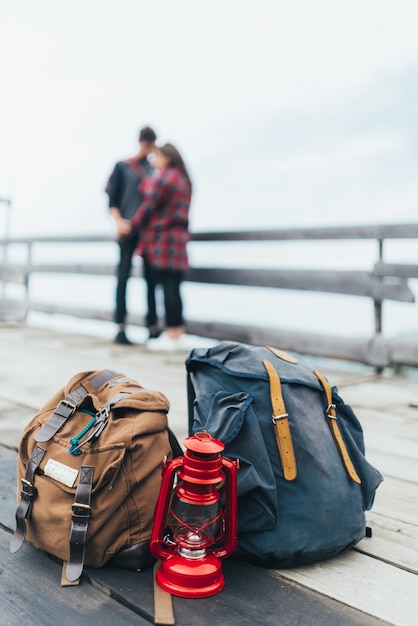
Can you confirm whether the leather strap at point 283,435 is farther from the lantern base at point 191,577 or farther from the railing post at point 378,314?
the railing post at point 378,314

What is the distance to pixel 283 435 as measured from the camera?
132 centimetres

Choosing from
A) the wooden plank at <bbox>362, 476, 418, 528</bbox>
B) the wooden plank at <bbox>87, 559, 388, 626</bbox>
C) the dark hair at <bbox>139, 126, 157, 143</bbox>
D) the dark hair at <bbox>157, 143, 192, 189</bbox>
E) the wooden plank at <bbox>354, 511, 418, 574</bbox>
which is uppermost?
the dark hair at <bbox>139, 126, 157, 143</bbox>

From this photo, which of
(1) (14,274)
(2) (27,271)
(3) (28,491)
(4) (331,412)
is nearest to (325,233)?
(4) (331,412)

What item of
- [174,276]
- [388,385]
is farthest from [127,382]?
[174,276]

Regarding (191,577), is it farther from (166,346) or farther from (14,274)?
(14,274)

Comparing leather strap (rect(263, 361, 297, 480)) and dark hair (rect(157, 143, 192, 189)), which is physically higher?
dark hair (rect(157, 143, 192, 189))

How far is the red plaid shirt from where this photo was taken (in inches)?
174

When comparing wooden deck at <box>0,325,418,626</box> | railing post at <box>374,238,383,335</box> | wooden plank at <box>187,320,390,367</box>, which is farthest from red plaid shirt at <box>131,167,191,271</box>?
wooden deck at <box>0,325,418,626</box>

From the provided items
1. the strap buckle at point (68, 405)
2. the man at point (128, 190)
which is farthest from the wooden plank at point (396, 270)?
the strap buckle at point (68, 405)

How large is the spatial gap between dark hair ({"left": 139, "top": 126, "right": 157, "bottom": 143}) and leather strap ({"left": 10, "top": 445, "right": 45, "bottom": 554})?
152 inches

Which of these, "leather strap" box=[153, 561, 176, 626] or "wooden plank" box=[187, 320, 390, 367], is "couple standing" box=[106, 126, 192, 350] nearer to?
"wooden plank" box=[187, 320, 390, 367]

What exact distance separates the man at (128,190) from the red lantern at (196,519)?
3702 millimetres

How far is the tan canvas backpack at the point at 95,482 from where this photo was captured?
4.03 feet

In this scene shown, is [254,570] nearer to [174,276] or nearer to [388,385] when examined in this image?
[388,385]
